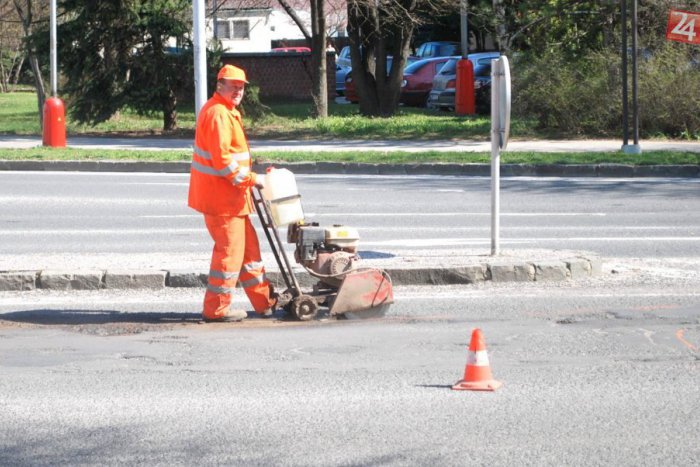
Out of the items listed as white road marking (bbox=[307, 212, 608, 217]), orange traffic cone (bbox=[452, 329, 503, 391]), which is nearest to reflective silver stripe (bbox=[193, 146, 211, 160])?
orange traffic cone (bbox=[452, 329, 503, 391])

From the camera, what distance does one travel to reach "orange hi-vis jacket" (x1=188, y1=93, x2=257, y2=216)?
7.82m

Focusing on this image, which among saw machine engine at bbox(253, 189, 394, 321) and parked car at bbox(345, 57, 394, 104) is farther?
parked car at bbox(345, 57, 394, 104)

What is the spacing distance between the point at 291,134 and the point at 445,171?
714 centimetres

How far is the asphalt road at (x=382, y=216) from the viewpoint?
443 inches

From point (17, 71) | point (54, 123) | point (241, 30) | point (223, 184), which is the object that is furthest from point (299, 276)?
point (241, 30)

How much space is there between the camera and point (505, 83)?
31.9 ft

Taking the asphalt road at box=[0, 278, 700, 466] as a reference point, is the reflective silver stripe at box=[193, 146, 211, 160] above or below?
above

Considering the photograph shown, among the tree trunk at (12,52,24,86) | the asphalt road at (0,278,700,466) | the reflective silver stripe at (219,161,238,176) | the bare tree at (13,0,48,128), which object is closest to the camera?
the asphalt road at (0,278,700,466)

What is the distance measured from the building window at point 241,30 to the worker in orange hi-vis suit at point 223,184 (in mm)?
60536

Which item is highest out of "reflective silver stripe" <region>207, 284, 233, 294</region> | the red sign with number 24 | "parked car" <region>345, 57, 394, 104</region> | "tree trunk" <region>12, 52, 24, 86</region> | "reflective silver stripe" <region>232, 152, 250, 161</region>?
"tree trunk" <region>12, 52, 24, 86</region>

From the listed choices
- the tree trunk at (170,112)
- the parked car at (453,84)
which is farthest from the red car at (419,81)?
the tree trunk at (170,112)

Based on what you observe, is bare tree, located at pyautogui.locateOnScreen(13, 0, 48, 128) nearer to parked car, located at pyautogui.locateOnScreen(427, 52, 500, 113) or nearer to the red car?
parked car, located at pyautogui.locateOnScreen(427, 52, 500, 113)

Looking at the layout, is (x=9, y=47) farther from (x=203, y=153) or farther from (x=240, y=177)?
(x=240, y=177)

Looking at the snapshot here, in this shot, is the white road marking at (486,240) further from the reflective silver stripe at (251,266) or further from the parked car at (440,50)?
the parked car at (440,50)
